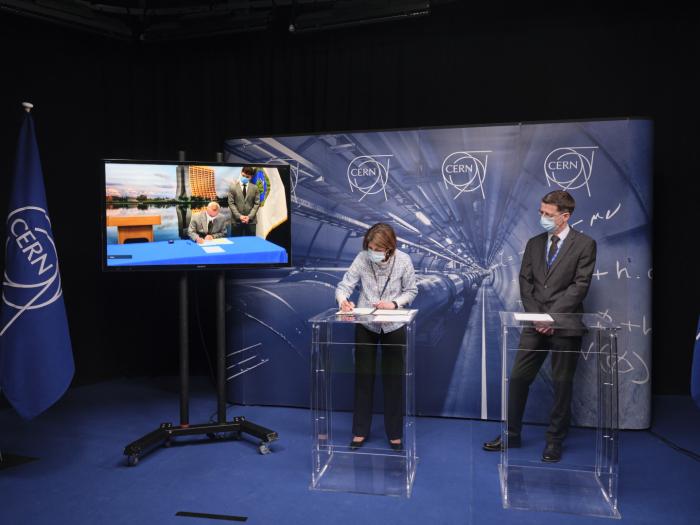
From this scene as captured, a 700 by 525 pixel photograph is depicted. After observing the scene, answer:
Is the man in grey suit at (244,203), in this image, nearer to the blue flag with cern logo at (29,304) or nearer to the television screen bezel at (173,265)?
the television screen bezel at (173,265)

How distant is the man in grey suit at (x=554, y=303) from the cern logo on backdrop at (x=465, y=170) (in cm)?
75

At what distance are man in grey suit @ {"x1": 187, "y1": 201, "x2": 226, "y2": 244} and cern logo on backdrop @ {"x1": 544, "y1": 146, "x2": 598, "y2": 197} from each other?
7.44 ft

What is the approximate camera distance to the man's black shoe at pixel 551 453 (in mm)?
3330

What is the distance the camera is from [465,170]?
4.53 m

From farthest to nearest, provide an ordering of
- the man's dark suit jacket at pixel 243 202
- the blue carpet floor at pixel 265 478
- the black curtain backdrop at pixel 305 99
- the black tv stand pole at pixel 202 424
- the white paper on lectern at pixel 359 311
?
1. the black curtain backdrop at pixel 305 99
2. the man's dark suit jacket at pixel 243 202
3. the black tv stand pole at pixel 202 424
4. the white paper on lectern at pixel 359 311
5. the blue carpet floor at pixel 265 478

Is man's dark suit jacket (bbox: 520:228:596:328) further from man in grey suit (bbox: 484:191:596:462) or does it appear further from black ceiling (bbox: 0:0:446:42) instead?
Answer: black ceiling (bbox: 0:0:446:42)

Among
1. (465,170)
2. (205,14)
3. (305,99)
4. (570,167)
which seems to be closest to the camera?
(570,167)

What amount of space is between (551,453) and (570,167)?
6.59 feet

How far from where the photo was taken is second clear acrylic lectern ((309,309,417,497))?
343cm

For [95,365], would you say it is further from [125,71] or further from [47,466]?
[125,71]

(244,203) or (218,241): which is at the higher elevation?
(244,203)

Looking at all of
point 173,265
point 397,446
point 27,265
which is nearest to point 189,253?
point 173,265

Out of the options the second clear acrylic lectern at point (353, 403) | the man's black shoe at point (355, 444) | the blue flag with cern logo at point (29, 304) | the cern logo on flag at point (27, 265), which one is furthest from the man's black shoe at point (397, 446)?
the cern logo on flag at point (27, 265)

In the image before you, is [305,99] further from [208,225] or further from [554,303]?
[554,303]
